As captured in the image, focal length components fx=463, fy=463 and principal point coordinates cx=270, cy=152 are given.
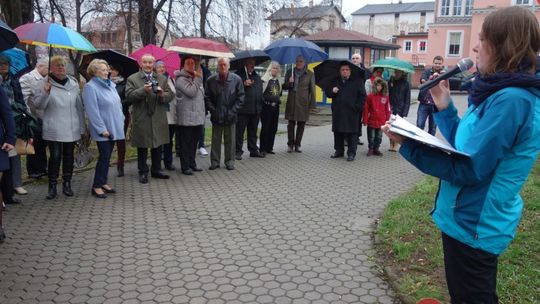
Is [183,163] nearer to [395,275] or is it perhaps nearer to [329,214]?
[329,214]

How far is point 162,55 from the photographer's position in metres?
10.1

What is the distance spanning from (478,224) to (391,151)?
908 centimetres

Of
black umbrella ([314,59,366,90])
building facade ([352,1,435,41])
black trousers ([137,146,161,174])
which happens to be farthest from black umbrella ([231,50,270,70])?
building facade ([352,1,435,41])

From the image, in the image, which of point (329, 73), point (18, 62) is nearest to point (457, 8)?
point (329, 73)

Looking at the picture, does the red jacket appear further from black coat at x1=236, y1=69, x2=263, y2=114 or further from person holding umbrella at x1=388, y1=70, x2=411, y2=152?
black coat at x1=236, y1=69, x2=263, y2=114

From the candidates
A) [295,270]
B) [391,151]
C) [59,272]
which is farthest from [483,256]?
[391,151]

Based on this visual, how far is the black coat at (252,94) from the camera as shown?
31.1 ft

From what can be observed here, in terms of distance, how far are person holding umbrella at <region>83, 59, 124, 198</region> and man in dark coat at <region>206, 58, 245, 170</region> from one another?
82.0 inches

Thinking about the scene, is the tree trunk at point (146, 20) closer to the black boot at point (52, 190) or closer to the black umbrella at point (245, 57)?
the black umbrella at point (245, 57)

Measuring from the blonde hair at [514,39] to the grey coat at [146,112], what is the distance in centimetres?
590

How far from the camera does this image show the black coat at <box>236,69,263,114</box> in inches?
374

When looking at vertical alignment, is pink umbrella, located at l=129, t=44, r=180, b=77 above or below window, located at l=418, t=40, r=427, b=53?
below

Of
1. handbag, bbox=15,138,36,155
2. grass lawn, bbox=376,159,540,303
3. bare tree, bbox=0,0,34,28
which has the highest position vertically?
bare tree, bbox=0,0,34,28

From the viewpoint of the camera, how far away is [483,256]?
2158mm
